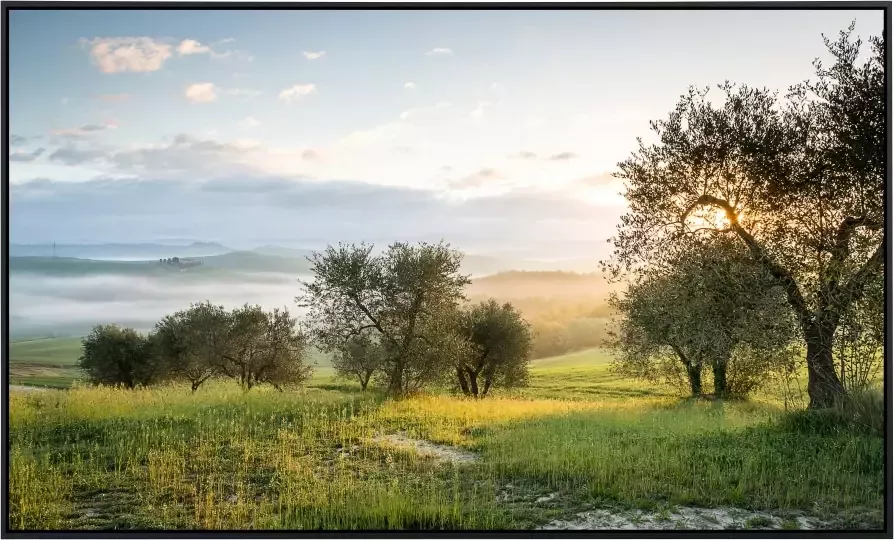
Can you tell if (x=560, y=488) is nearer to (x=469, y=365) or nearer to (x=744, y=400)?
(x=744, y=400)

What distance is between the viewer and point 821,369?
7984mm

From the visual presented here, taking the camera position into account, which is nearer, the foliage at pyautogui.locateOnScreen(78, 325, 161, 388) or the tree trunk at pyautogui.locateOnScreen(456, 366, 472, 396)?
the foliage at pyautogui.locateOnScreen(78, 325, 161, 388)

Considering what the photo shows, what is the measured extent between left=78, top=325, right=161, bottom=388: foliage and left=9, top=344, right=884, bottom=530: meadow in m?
0.27

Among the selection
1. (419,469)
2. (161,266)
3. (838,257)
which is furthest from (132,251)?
(838,257)

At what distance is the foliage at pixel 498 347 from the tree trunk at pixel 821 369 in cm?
906

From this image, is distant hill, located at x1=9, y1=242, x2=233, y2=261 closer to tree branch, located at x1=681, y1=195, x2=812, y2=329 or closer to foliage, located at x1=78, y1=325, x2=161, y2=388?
foliage, located at x1=78, y1=325, x2=161, y2=388

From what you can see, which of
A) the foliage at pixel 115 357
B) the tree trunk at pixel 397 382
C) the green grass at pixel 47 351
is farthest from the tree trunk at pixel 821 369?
the green grass at pixel 47 351

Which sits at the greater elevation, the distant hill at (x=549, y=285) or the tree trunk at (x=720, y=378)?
the distant hill at (x=549, y=285)

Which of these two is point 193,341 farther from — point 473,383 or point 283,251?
point 473,383

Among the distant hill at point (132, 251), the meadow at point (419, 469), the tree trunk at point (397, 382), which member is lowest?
the meadow at point (419, 469)

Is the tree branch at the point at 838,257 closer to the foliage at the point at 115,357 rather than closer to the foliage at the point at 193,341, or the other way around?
the foliage at the point at 193,341

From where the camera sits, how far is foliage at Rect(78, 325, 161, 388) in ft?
27.9

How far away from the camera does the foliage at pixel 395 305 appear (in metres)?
9.93

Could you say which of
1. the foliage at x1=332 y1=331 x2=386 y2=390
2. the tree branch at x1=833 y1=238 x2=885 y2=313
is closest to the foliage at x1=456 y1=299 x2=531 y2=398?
the foliage at x1=332 y1=331 x2=386 y2=390
